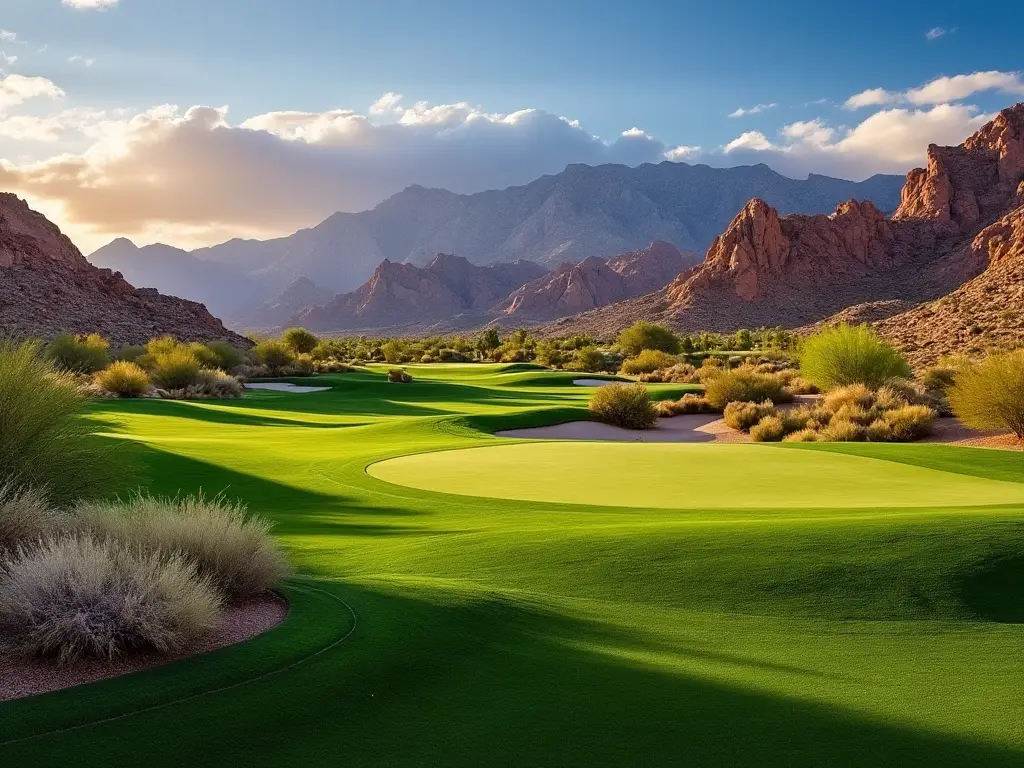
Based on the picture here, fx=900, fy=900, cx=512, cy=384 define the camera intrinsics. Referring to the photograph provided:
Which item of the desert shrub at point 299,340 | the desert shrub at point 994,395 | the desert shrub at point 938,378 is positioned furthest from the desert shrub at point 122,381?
the desert shrub at point 299,340

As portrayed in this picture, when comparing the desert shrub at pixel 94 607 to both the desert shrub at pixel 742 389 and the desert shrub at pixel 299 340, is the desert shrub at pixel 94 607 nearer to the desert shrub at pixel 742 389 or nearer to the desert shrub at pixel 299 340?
the desert shrub at pixel 742 389

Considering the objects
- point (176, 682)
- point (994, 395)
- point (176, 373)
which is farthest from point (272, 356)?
point (176, 682)

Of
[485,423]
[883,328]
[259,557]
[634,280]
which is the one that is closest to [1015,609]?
[259,557]

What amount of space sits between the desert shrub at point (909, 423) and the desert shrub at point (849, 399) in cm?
206

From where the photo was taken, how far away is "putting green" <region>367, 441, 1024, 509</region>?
14.5 meters

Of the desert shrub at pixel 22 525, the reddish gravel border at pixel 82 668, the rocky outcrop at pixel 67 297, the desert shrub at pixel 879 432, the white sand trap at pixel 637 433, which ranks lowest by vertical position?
the white sand trap at pixel 637 433

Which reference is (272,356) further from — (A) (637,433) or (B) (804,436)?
(B) (804,436)

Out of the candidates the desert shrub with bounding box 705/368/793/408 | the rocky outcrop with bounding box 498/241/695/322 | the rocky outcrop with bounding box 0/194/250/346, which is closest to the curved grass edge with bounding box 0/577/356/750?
the desert shrub with bounding box 705/368/793/408

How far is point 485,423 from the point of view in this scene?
27.0 metres

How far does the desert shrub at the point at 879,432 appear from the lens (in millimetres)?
24828

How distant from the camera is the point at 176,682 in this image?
5.05 meters

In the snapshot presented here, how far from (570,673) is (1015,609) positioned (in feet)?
16.3

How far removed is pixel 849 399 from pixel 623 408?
23.2 feet

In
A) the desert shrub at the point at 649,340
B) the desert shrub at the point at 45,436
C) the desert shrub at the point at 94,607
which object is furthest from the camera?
the desert shrub at the point at 649,340
